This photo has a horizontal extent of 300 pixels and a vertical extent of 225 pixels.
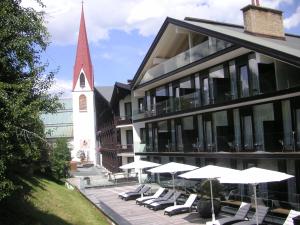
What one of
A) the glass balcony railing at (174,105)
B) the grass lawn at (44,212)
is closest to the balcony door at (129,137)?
the glass balcony railing at (174,105)

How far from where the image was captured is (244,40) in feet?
73.3

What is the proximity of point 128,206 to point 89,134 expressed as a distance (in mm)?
49325

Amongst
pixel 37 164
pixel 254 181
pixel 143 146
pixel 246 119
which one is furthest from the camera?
pixel 143 146

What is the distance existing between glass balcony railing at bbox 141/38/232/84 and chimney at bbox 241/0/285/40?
2.15 meters

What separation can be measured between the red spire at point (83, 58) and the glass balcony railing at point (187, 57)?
41486mm

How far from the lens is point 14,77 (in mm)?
11719

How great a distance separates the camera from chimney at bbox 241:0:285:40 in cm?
2512

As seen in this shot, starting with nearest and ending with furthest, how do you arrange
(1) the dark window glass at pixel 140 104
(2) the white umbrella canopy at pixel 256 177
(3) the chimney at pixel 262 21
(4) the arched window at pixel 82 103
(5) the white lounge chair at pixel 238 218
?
(2) the white umbrella canopy at pixel 256 177
(5) the white lounge chair at pixel 238 218
(3) the chimney at pixel 262 21
(1) the dark window glass at pixel 140 104
(4) the arched window at pixel 82 103

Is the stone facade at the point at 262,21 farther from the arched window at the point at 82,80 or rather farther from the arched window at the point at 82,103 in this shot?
the arched window at the point at 82,80

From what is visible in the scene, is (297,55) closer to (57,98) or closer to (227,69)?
(227,69)

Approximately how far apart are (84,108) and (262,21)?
52.6 m

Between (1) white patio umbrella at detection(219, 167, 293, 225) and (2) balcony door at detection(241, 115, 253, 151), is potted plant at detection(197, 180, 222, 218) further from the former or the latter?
(1) white patio umbrella at detection(219, 167, 293, 225)

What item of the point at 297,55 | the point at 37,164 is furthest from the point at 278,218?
the point at 37,164

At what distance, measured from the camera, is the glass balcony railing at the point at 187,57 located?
25.3 m
